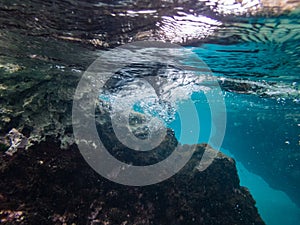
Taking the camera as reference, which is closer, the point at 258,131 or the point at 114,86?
the point at 114,86

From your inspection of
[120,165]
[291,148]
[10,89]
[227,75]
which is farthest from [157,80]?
[291,148]

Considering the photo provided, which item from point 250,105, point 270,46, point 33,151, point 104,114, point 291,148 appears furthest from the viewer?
point 291,148

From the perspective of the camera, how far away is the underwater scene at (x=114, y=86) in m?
5.92

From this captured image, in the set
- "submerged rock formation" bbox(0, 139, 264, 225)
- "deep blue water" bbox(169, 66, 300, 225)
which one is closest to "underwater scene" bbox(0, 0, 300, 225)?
"submerged rock formation" bbox(0, 139, 264, 225)

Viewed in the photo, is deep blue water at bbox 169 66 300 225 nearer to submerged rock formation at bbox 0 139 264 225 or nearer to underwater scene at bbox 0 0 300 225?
underwater scene at bbox 0 0 300 225

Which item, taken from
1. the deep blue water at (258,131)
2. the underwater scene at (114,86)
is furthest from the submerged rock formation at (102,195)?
the deep blue water at (258,131)

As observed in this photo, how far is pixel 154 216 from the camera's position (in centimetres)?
851

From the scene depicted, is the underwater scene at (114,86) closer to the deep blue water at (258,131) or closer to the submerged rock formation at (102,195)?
the submerged rock formation at (102,195)

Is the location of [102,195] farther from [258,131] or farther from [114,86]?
[258,131]

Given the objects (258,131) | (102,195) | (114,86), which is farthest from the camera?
(258,131)

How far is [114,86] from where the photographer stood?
14844mm

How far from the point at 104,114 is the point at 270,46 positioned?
27.1ft

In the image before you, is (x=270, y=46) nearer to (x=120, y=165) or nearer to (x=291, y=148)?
(x=120, y=165)

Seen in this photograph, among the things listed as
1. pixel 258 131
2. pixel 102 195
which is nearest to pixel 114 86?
pixel 102 195
